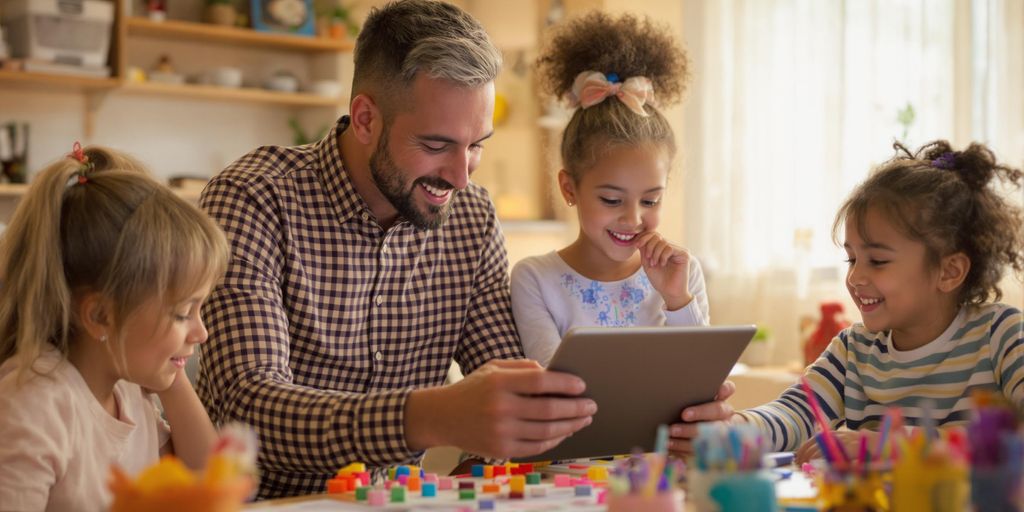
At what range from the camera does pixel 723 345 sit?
1.51 meters

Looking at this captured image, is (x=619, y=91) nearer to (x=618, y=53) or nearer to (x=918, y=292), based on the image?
(x=618, y=53)

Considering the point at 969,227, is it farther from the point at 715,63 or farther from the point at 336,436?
the point at 715,63

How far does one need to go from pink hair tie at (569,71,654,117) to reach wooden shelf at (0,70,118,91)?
2.63 m

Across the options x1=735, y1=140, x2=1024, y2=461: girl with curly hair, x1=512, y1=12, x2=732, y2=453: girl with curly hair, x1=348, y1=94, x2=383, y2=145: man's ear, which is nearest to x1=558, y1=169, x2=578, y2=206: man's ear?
x1=512, y1=12, x2=732, y2=453: girl with curly hair

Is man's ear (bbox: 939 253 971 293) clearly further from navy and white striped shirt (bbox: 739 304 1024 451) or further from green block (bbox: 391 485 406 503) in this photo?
green block (bbox: 391 485 406 503)

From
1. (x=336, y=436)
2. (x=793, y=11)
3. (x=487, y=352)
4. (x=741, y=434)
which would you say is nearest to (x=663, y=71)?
(x=487, y=352)

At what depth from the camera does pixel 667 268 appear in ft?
7.03

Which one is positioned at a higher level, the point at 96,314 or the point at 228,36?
the point at 228,36

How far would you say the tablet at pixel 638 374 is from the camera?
1372 mm

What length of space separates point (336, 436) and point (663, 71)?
3.95 feet

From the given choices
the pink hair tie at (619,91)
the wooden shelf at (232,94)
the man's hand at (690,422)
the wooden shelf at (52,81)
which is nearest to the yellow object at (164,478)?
the man's hand at (690,422)

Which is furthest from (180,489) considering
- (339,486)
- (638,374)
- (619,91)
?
(619,91)

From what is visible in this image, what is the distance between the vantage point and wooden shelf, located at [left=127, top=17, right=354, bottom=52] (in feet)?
14.6

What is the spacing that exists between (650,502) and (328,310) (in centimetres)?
106
